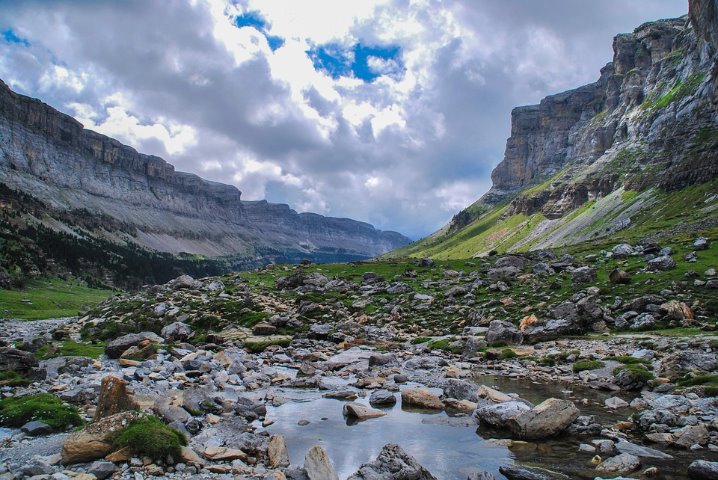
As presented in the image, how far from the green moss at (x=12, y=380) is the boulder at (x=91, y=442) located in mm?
8566

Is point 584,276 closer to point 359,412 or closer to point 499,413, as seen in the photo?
point 499,413

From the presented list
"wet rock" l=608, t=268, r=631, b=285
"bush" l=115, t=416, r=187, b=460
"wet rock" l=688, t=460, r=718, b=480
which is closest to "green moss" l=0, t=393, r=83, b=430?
"bush" l=115, t=416, r=187, b=460

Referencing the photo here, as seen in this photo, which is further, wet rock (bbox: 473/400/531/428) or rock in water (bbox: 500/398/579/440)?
wet rock (bbox: 473/400/531/428)

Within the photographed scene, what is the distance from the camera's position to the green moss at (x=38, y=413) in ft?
47.4

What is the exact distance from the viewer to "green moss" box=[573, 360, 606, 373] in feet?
87.3

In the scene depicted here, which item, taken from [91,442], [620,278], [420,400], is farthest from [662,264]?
[91,442]

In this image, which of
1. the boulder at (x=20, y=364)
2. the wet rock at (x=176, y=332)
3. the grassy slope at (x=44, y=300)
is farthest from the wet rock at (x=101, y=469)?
the grassy slope at (x=44, y=300)

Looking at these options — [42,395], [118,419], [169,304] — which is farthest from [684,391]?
[169,304]

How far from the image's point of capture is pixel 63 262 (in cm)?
18675

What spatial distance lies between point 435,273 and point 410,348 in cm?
3551

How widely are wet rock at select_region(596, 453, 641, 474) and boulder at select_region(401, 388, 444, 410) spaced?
849 centimetres

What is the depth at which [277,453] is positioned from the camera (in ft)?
45.9

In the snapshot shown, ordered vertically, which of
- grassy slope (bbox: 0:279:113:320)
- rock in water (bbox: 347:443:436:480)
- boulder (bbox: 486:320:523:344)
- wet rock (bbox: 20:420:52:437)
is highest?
boulder (bbox: 486:320:523:344)

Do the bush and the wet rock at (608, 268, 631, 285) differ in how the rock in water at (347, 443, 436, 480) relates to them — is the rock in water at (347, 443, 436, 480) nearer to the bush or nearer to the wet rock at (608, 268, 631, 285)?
the bush
